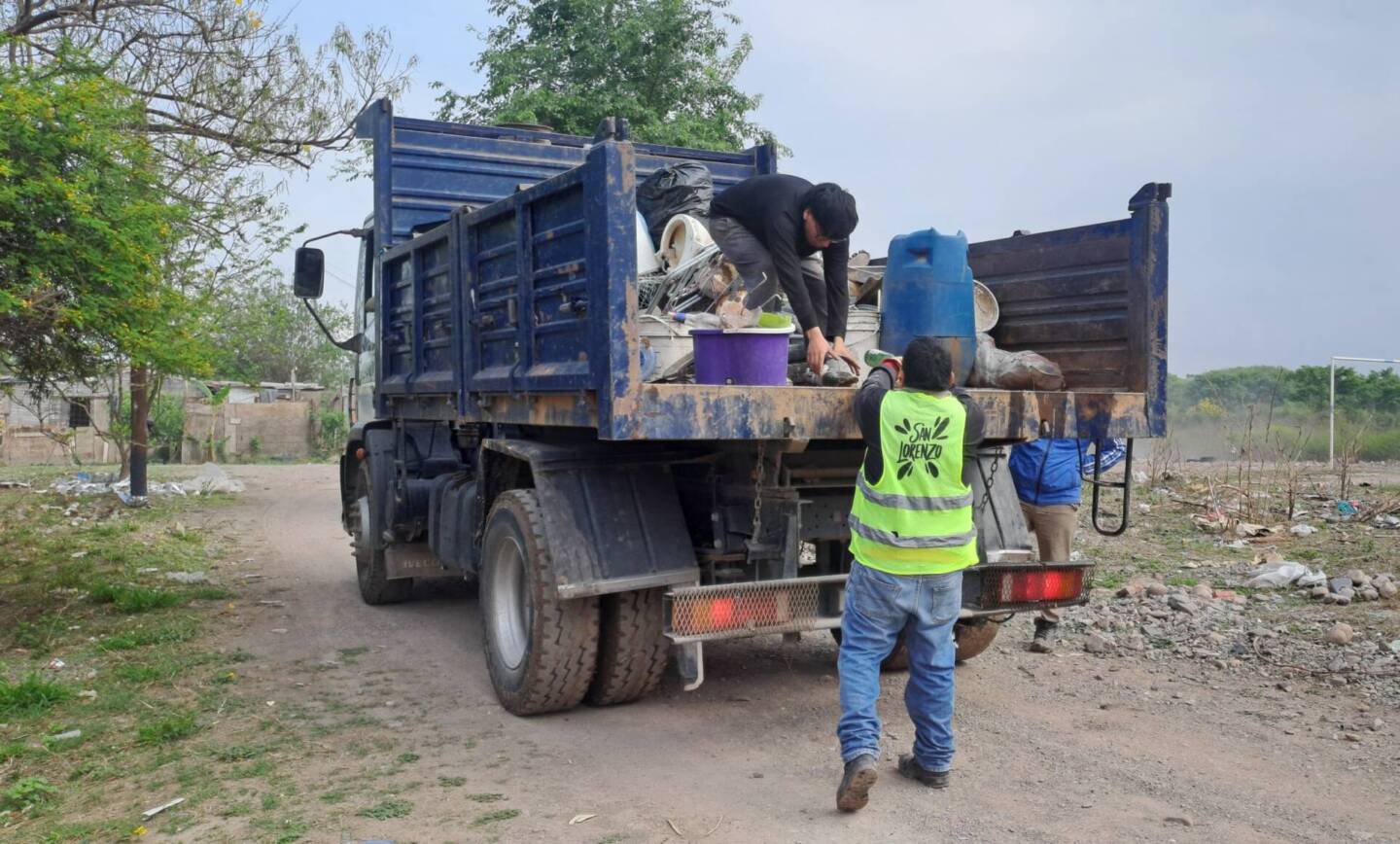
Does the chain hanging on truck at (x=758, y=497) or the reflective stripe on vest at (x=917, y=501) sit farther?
the chain hanging on truck at (x=758, y=497)

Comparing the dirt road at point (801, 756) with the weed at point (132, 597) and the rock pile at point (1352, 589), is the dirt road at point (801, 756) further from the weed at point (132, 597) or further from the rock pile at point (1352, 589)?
the rock pile at point (1352, 589)

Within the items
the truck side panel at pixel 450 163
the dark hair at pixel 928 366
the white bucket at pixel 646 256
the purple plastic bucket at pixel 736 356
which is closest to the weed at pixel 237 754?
the purple plastic bucket at pixel 736 356

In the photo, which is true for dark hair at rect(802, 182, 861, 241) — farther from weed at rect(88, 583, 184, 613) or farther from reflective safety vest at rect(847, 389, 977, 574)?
weed at rect(88, 583, 184, 613)

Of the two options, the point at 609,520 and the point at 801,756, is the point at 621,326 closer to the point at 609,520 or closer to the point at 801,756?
the point at 609,520

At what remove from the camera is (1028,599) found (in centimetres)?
434

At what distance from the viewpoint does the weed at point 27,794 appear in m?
3.85

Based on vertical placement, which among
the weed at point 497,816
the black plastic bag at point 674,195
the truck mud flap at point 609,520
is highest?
the black plastic bag at point 674,195

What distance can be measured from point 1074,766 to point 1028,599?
2.24 feet

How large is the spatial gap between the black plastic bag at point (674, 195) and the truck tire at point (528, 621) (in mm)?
1747

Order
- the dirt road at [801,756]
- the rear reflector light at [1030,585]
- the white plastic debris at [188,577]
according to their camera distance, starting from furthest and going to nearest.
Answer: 1. the white plastic debris at [188,577]
2. the rear reflector light at [1030,585]
3. the dirt road at [801,756]

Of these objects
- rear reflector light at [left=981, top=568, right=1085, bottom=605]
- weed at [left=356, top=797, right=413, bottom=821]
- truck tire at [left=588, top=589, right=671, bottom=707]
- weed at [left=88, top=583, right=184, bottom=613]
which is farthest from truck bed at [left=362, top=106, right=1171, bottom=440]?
weed at [left=88, top=583, right=184, bottom=613]

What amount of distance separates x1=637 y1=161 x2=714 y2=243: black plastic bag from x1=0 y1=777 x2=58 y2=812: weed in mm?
3482

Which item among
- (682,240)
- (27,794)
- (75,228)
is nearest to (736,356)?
(682,240)

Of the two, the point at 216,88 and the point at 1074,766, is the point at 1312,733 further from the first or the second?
the point at 216,88
